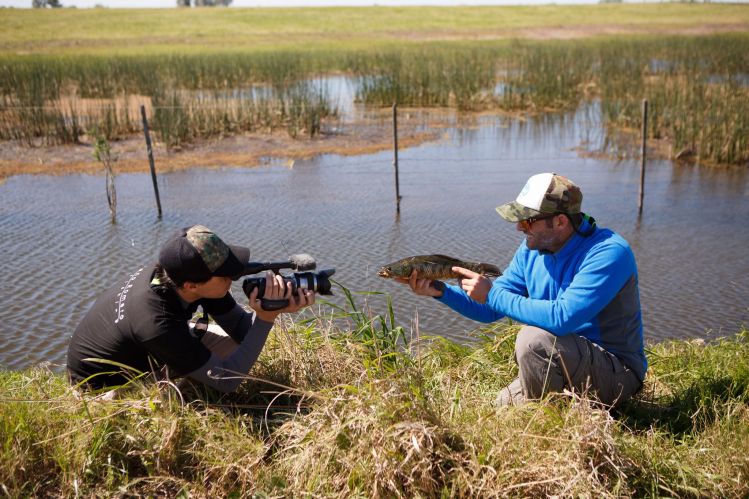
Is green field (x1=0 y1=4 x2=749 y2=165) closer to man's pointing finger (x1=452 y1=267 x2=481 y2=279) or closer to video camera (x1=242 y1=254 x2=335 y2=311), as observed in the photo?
man's pointing finger (x1=452 y1=267 x2=481 y2=279)

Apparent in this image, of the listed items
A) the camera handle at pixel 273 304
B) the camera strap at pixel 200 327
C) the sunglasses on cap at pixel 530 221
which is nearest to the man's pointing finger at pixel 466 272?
the sunglasses on cap at pixel 530 221

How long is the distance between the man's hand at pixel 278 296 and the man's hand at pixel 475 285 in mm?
728

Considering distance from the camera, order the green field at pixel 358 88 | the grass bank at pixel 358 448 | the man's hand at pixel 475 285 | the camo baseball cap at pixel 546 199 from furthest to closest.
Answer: the green field at pixel 358 88, the man's hand at pixel 475 285, the camo baseball cap at pixel 546 199, the grass bank at pixel 358 448

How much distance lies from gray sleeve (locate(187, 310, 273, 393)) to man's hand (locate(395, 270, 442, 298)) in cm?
69

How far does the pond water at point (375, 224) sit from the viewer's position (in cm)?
636

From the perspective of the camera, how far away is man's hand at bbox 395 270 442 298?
3.37 metres

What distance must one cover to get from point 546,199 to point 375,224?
240 inches

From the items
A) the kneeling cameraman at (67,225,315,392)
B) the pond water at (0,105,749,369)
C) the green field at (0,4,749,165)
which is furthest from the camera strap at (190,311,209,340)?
the green field at (0,4,749,165)

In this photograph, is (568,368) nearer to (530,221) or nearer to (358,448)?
(530,221)

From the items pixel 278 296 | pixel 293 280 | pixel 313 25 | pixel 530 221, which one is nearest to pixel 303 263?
pixel 293 280

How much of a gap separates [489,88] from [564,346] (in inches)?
732

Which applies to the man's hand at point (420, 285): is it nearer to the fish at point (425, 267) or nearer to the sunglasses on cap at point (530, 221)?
the fish at point (425, 267)

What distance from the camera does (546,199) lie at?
320 cm

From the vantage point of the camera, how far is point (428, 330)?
5.80 metres
